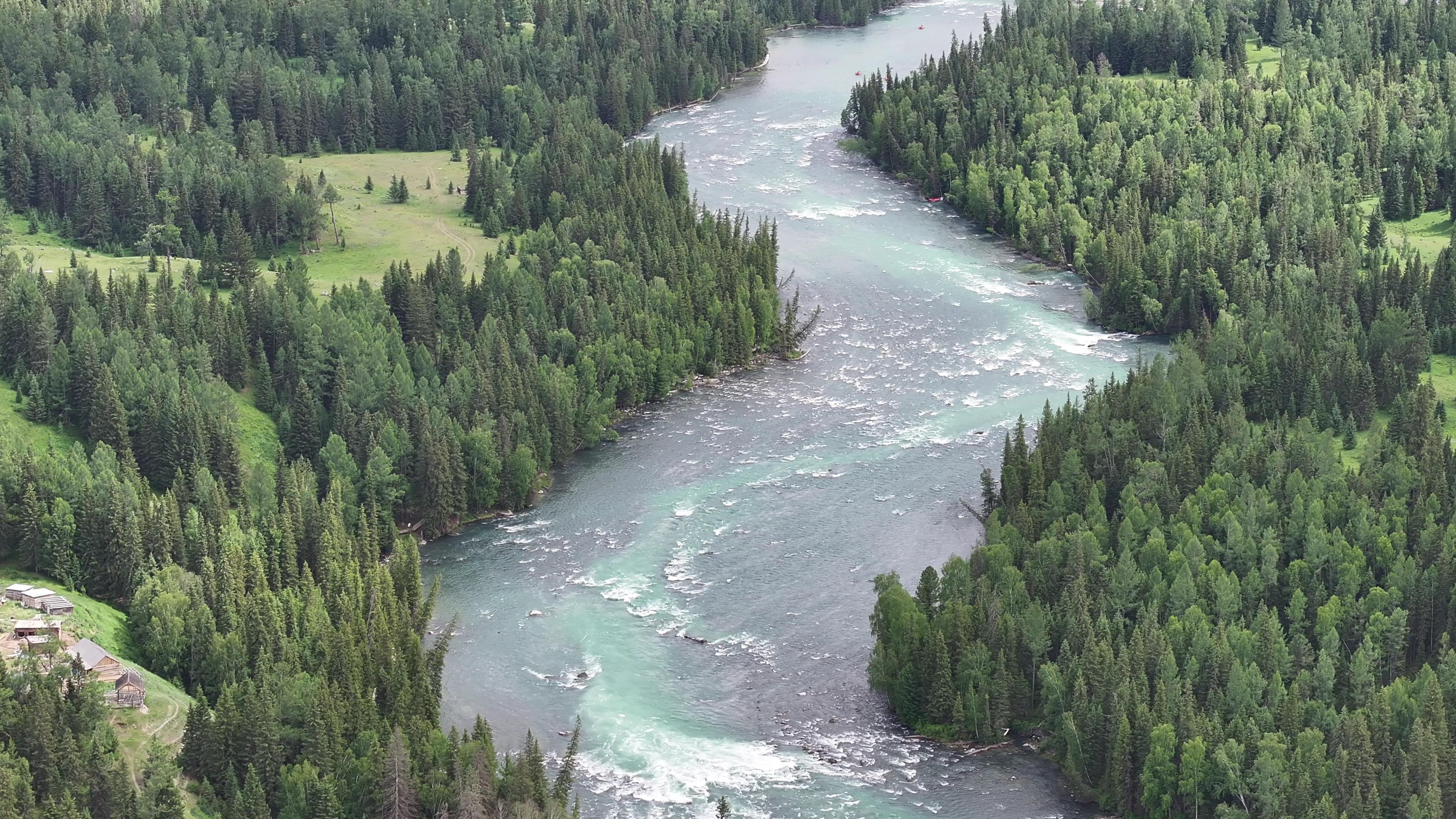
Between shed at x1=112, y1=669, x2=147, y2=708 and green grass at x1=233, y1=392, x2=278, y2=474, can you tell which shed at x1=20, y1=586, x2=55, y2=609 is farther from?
green grass at x1=233, y1=392, x2=278, y2=474

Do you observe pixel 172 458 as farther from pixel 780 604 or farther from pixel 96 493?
pixel 780 604

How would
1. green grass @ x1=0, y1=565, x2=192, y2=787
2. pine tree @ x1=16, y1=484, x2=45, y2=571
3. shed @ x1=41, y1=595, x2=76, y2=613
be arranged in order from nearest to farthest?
green grass @ x1=0, y1=565, x2=192, y2=787 → shed @ x1=41, y1=595, x2=76, y2=613 → pine tree @ x1=16, y1=484, x2=45, y2=571

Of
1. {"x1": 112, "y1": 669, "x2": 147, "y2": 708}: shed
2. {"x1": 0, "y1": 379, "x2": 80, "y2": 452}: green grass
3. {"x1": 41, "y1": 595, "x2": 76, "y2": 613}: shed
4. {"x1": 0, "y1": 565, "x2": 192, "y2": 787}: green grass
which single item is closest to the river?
{"x1": 0, "y1": 565, "x2": 192, "y2": 787}: green grass

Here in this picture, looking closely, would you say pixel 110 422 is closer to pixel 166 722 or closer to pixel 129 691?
pixel 129 691

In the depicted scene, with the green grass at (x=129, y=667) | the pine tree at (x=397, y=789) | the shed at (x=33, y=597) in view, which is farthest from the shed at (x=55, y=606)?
the pine tree at (x=397, y=789)

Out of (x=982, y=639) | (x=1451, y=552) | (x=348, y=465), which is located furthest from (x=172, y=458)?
(x=1451, y=552)

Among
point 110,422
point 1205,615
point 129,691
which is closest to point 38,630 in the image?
point 129,691
